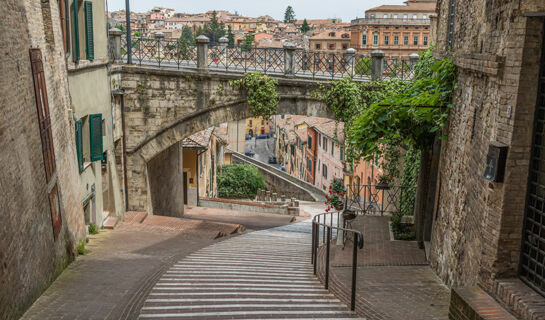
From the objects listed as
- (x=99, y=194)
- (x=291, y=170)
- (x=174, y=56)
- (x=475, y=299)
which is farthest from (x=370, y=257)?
(x=291, y=170)

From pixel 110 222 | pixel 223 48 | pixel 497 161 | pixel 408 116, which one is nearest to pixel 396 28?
pixel 223 48

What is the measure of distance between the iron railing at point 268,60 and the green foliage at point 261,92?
0.57 meters

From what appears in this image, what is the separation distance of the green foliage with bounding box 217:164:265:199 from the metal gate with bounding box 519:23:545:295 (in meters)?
27.4

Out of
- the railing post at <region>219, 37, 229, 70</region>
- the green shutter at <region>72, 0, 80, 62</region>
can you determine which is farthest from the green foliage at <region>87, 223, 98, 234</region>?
the railing post at <region>219, 37, 229, 70</region>

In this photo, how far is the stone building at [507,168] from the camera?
5.71m

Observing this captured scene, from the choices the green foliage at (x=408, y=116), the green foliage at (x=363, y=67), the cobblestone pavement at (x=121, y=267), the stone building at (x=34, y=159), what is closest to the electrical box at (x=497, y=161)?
the green foliage at (x=408, y=116)

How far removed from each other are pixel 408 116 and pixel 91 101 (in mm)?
7467

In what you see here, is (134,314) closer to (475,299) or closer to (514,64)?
(475,299)

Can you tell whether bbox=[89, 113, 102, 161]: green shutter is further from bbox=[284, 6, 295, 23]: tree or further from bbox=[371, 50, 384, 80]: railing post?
bbox=[284, 6, 295, 23]: tree

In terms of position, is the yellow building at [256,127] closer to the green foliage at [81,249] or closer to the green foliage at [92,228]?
the green foliage at [92,228]

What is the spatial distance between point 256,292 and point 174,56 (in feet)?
34.3

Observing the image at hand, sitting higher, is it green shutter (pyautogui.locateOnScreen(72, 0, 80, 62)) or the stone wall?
green shutter (pyautogui.locateOnScreen(72, 0, 80, 62))

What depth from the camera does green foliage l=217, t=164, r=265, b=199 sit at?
33.1 meters

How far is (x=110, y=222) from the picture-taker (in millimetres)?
14359
